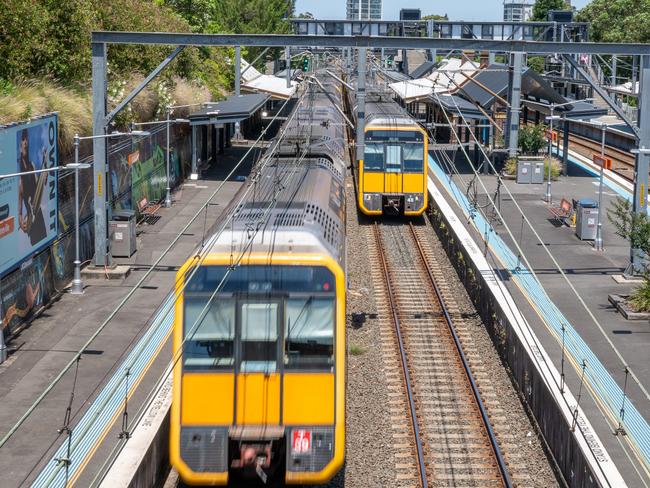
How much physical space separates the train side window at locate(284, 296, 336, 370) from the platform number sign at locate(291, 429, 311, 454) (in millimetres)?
729

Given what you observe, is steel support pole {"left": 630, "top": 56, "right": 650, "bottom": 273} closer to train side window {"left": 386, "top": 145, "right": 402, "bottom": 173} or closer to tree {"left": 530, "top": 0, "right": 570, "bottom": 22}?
train side window {"left": 386, "top": 145, "right": 402, "bottom": 173}

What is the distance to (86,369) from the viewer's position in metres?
16.0

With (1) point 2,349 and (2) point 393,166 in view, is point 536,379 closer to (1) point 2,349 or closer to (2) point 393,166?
(1) point 2,349

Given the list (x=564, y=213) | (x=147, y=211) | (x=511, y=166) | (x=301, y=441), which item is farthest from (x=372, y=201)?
(x=301, y=441)

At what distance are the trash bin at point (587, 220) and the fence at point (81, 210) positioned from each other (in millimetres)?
12769

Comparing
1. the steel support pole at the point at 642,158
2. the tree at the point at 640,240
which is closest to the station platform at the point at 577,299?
the tree at the point at 640,240

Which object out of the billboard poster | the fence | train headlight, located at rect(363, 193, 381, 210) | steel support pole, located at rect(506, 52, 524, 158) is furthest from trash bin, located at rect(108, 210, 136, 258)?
steel support pole, located at rect(506, 52, 524, 158)

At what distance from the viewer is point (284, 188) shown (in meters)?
14.5

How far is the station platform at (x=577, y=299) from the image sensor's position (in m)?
14.0

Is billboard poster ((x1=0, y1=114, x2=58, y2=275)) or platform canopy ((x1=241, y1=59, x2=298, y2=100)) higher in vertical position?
platform canopy ((x1=241, y1=59, x2=298, y2=100))

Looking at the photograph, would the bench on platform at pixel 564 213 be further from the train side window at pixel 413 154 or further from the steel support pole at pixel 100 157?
the steel support pole at pixel 100 157

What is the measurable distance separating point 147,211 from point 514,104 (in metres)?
14.9

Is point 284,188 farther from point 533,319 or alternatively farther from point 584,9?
point 584,9

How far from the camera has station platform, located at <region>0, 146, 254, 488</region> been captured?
12.2 meters
